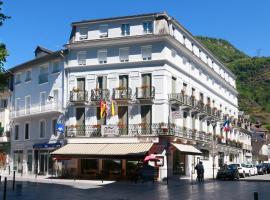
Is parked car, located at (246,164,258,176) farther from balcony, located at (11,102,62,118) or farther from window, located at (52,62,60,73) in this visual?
window, located at (52,62,60,73)

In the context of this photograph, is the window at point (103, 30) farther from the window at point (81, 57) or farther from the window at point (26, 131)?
the window at point (26, 131)

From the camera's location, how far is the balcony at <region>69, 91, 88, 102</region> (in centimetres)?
4212

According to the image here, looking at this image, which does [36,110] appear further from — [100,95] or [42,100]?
[100,95]

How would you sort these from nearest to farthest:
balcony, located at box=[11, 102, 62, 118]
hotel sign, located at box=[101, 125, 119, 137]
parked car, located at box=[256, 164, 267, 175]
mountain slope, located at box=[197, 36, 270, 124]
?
hotel sign, located at box=[101, 125, 119, 137], balcony, located at box=[11, 102, 62, 118], parked car, located at box=[256, 164, 267, 175], mountain slope, located at box=[197, 36, 270, 124]

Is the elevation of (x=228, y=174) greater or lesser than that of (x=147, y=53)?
lesser

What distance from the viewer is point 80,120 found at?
1676 inches

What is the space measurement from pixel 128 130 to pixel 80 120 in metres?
5.09

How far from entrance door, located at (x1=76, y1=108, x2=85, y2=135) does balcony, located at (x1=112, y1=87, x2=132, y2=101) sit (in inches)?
145

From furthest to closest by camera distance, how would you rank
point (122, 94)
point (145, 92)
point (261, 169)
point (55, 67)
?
point (261, 169), point (55, 67), point (122, 94), point (145, 92)

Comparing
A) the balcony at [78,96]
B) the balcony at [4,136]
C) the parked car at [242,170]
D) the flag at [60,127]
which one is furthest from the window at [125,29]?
the balcony at [4,136]

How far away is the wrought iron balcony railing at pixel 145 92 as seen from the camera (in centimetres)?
3994

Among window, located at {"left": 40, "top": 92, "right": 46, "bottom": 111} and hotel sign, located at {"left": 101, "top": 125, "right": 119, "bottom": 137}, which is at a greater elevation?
window, located at {"left": 40, "top": 92, "right": 46, "bottom": 111}

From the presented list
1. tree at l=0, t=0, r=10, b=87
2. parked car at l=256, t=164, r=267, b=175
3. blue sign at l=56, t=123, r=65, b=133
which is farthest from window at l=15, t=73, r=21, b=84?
tree at l=0, t=0, r=10, b=87

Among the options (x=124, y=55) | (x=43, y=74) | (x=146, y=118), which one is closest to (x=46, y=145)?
(x=43, y=74)
